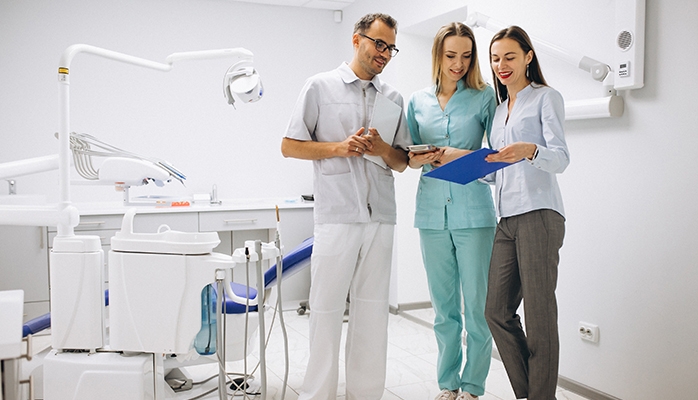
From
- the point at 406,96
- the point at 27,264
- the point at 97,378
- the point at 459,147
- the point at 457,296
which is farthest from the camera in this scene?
the point at 406,96

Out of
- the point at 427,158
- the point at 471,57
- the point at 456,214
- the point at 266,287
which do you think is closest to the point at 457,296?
the point at 456,214

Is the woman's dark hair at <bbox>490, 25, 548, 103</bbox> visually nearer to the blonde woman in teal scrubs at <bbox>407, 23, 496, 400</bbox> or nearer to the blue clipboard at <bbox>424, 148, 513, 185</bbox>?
the blonde woman in teal scrubs at <bbox>407, 23, 496, 400</bbox>

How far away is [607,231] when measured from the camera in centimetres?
264

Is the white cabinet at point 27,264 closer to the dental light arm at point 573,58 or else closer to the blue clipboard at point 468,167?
the blue clipboard at point 468,167

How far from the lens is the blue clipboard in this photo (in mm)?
1990

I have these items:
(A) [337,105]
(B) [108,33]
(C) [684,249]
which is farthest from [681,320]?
(B) [108,33]

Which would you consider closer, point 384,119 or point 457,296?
point 384,119

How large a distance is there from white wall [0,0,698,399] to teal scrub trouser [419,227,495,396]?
60 centimetres

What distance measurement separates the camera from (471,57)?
8.07 ft

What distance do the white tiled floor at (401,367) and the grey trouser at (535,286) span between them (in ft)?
2.05

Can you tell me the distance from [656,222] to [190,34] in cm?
372

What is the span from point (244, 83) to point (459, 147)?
0.93 meters

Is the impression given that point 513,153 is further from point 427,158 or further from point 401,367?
point 401,367

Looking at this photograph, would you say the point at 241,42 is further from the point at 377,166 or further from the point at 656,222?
the point at 656,222
